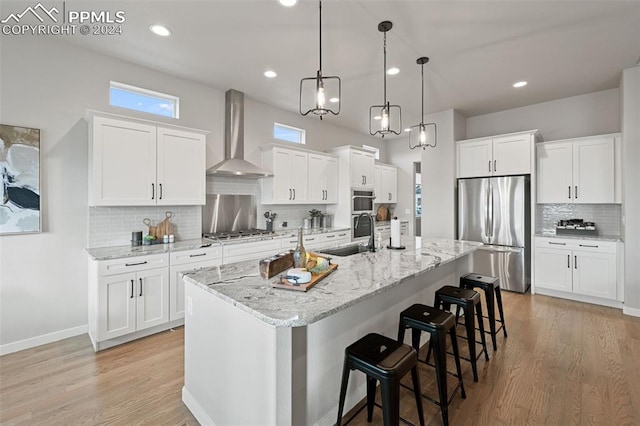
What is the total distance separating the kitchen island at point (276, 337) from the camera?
1433 millimetres

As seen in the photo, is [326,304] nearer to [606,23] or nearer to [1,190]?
[1,190]

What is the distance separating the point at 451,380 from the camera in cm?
239

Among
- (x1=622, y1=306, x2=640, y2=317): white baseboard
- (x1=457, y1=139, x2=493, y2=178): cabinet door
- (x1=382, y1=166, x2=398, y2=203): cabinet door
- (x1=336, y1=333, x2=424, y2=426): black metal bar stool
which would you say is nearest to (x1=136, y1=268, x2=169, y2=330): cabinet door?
(x1=336, y1=333, x2=424, y2=426): black metal bar stool

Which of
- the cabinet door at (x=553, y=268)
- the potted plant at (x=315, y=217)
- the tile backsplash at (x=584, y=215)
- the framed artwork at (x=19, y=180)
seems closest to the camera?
the framed artwork at (x=19, y=180)

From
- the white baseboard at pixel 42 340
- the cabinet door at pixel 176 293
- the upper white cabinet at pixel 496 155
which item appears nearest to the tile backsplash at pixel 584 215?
the upper white cabinet at pixel 496 155

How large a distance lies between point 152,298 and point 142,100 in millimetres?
2518

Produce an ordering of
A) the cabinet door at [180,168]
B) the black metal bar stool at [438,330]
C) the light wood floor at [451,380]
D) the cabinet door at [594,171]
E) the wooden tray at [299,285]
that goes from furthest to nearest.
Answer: the cabinet door at [594,171], the cabinet door at [180,168], the light wood floor at [451,380], the black metal bar stool at [438,330], the wooden tray at [299,285]

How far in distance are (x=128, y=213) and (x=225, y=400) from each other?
273cm

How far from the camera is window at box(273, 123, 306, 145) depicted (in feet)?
17.5

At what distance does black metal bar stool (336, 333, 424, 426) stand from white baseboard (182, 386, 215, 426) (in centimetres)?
87

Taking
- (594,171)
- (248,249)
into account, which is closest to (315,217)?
(248,249)

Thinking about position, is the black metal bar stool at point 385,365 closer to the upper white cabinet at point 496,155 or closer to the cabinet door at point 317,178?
the cabinet door at point 317,178

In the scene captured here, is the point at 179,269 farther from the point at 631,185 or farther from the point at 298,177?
the point at 631,185

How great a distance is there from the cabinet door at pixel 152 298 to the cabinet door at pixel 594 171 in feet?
19.4
